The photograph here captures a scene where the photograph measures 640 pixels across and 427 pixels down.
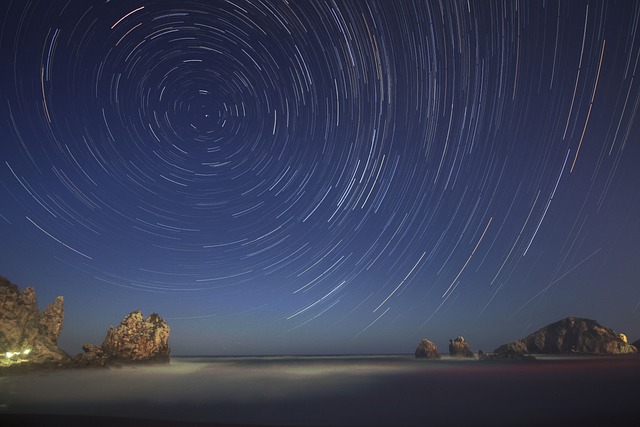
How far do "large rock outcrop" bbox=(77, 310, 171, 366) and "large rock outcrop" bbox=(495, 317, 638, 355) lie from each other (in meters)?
111

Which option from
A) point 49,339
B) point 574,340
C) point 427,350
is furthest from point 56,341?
point 574,340

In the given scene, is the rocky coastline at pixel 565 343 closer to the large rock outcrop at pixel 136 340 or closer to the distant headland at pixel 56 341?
the distant headland at pixel 56 341

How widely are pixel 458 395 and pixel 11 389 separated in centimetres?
3644

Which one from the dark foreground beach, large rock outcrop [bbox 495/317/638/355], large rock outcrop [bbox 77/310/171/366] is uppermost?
large rock outcrop [bbox 77/310/171/366]

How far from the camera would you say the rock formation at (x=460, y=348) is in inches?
5458

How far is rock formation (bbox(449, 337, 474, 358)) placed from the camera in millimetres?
138625

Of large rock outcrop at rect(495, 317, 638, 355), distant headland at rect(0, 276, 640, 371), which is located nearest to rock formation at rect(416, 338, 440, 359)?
distant headland at rect(0, 276, 640, 371)

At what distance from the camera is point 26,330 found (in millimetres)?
63500

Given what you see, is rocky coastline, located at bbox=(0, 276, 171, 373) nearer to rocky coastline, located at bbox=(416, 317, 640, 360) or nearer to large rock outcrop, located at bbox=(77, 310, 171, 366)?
large rock outcrop, located at bbox=(77, 310, 171, 366)

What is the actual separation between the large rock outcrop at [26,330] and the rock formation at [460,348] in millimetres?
123600

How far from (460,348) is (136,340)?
11059 centimetres

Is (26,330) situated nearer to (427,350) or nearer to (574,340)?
(427,350)

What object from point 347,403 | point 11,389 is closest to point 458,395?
point 347,403

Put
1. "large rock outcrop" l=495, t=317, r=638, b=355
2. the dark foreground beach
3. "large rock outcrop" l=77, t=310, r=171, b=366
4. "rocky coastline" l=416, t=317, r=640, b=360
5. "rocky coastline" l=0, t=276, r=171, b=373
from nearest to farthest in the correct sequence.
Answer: the dark foreground beach
"rocky coastline" l=0, t=276, r=171, b=373
"large rock outcrop" l=77, t=310, r=171, b=366
"rocky coastline" l=416, t=317, r=640, b=360
"large rock outcrop" l=495, t=317, r=638, b=355
